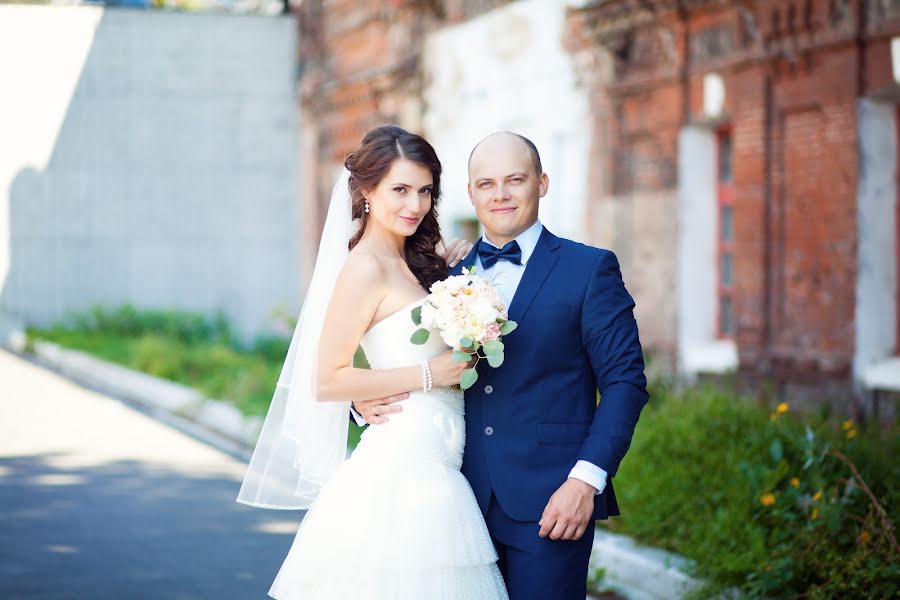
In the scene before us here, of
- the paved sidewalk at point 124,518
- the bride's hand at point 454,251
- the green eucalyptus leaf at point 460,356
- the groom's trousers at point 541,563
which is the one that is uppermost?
the bride's hand at point 454,251

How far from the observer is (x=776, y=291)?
36.7 ft

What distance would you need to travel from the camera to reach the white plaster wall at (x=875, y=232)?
10.1 metres

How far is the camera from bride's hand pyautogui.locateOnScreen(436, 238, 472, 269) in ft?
16.8

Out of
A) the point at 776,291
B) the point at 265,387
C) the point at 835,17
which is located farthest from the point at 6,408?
the point at 835,17

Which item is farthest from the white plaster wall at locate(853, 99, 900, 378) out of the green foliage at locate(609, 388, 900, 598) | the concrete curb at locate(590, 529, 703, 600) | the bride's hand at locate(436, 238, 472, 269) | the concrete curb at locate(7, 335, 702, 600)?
the bride's hand at locate(436, 238, 472, 269)

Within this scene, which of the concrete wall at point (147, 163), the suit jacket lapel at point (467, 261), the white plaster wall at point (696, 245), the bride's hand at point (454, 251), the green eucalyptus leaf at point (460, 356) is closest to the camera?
the green eucalyptus leaf at point (460, 356)

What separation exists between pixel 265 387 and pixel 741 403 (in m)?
8.48

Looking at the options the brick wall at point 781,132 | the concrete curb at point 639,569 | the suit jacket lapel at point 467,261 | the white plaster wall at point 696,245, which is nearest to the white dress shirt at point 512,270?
the suit jacket lapel at point 467,261

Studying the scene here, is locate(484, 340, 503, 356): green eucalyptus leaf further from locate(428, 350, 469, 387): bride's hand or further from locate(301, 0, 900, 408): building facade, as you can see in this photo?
locate(301, 0, 900, 408): building facade

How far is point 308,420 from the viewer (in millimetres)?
5062

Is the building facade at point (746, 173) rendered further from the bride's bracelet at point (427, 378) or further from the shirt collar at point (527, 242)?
the bride's bracelet at point (427, 378)

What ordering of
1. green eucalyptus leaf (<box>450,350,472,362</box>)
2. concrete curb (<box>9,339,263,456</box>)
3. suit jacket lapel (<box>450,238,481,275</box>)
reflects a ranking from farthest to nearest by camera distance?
concrete curb (<box>9,339,263,456</box>)
suit jacket lapel (<box>450,238,481,275</box>)
green eucalyptus leaf (<box>450,350,472,362</box>)

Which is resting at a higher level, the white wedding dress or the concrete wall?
the concrete wall

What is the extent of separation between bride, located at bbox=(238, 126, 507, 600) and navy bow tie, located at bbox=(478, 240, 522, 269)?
0.28 meters
